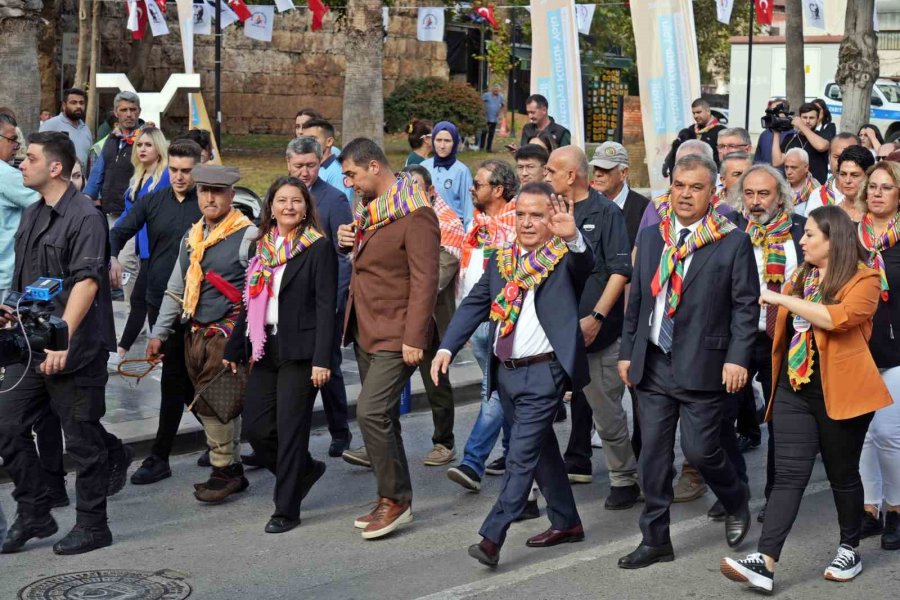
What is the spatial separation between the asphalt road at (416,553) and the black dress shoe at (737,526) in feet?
0.21

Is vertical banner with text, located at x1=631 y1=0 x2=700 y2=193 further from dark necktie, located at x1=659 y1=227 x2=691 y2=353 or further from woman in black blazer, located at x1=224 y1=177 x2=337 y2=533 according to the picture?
dark necktie, located at x1=659 y1=227 x2=691 y2=353

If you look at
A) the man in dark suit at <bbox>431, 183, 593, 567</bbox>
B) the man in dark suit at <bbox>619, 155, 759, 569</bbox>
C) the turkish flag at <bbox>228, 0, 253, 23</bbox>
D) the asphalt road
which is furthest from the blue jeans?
the turkish flag at <bbox>228, 0, 253, 23</bbox>

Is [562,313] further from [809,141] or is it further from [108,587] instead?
[809,141]

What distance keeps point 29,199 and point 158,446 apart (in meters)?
1.73

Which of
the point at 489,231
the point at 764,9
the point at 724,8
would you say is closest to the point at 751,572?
the point at 489,231

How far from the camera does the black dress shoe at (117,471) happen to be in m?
7.21

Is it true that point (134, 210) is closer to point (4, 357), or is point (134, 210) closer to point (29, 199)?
point (29, 199)

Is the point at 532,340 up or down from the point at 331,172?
down

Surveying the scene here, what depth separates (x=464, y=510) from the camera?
7.08 m

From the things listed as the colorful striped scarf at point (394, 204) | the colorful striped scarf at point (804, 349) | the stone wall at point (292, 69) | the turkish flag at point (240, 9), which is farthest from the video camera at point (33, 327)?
the stone wall at point (292, 69)

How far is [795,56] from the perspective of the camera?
2380 centimetres

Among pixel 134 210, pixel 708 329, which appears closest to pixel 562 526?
pixel 708 329

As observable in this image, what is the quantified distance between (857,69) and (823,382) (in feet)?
47.3

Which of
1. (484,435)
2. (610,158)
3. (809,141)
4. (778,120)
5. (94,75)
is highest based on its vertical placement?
(94,75)
